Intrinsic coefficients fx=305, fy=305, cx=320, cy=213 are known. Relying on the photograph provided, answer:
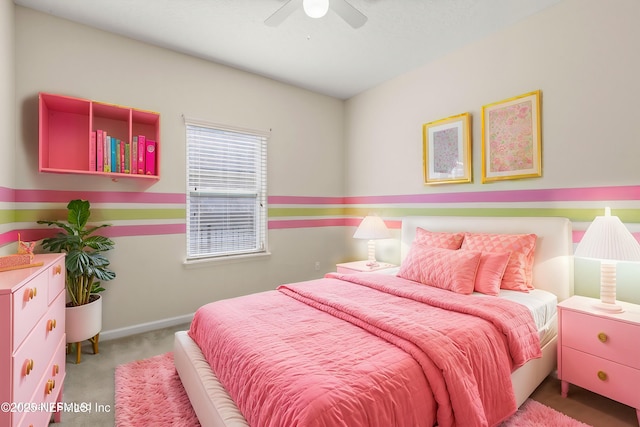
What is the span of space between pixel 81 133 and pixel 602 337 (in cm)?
410

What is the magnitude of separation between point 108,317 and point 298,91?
10.8 feet

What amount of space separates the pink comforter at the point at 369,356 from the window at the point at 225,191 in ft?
4.87

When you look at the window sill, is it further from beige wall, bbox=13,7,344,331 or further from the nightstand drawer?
the nightstand drawer

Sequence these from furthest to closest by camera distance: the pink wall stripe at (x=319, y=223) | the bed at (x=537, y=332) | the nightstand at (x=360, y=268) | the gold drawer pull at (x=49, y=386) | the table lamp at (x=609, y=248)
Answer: the pink wall stripe at (x=319, y=223) < the nightstand at (x=360, y=268) < the table lamp at (x=609, y=248) < the gold drawer pull at (x=49, y=386) < the bed at (x=537, y=332)

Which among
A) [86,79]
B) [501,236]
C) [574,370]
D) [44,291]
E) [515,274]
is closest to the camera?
[44,291]

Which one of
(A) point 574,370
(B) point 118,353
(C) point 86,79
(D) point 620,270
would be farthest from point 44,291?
(D) point 620,270

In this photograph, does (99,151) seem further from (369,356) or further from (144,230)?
(369,356)

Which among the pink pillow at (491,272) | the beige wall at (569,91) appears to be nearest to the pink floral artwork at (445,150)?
the beige wall at (569,91)

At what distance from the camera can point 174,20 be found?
2.59 meters

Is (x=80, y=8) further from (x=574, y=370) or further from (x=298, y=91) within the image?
(x=574, y=370)

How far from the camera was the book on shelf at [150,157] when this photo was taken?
9.19ft

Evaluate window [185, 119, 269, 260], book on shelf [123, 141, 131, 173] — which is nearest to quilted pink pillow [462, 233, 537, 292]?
window [185, 119, 269, 260]

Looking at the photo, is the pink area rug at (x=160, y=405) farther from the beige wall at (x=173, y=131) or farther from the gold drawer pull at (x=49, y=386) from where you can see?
the beige wall at (x=173, y=131)

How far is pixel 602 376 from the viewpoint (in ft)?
5.97
